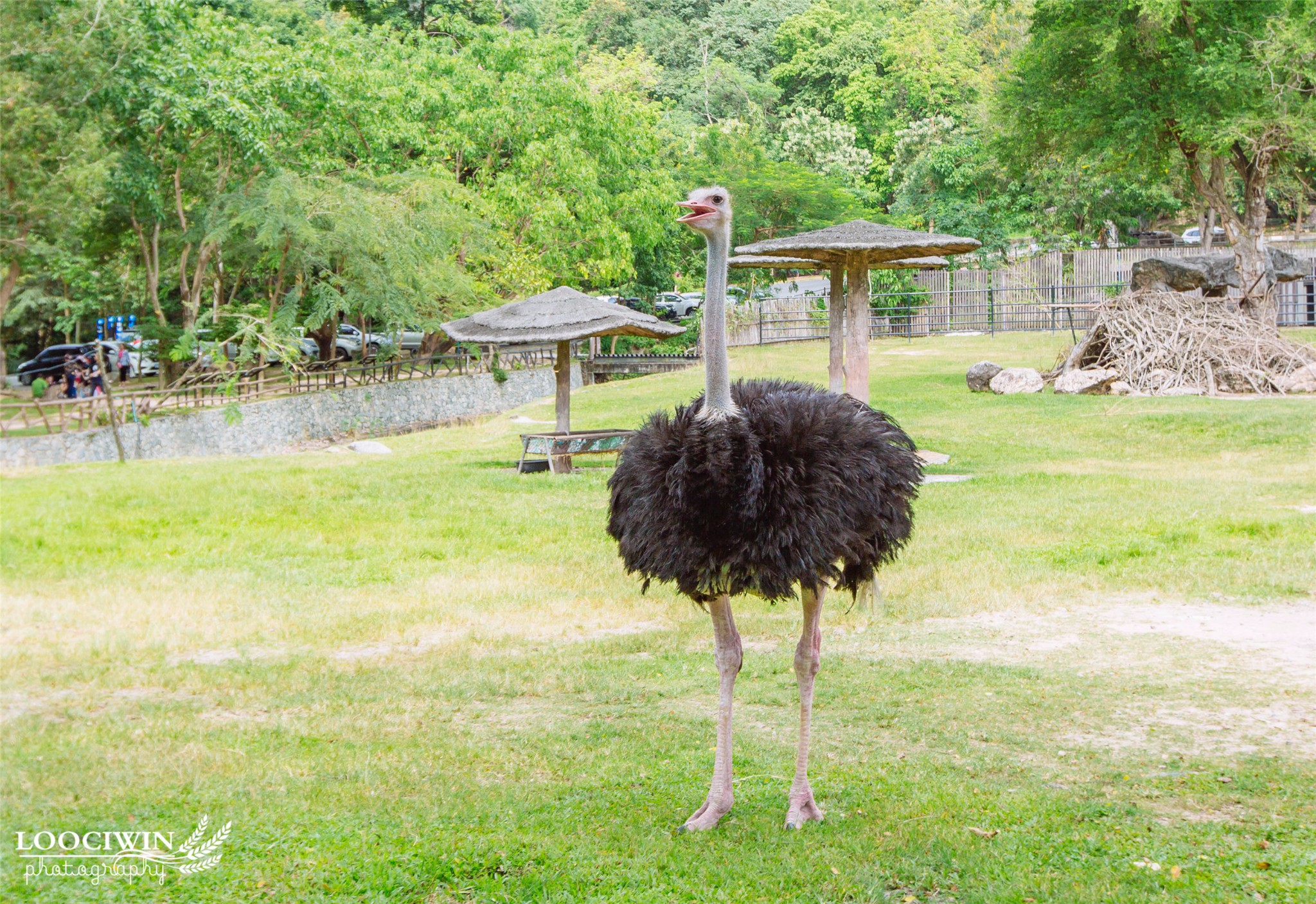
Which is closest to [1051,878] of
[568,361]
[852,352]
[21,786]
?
[21,786]

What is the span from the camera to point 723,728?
5.02 metres

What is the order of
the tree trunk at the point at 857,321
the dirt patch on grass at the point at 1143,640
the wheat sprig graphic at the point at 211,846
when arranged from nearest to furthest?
the wheat sprig graphic at the point at 211,846 < the dirt patch on grass at the point at 1143,640 < the tree trunk at the point at 857,321

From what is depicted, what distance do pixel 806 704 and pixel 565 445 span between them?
36.9ft

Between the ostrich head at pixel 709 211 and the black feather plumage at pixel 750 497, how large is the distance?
0.72 metres

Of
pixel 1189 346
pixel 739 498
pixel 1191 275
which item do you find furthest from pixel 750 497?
pixel 1191 275

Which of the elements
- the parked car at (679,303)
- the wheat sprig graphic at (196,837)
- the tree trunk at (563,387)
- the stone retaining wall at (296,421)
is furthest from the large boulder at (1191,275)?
the wheat sprig graphic at (196,837)

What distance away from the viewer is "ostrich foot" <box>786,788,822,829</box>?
502 cm

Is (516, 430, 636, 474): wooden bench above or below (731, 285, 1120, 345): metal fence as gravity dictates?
below

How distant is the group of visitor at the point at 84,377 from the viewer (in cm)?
2363

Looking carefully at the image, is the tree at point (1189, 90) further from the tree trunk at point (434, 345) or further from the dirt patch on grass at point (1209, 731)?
the dirt patch on grass at point (1209, 731)

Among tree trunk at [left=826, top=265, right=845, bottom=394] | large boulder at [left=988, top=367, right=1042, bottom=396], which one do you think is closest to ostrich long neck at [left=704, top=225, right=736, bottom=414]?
tree trunk at [left=826, top=265, right=845, bottom=394]

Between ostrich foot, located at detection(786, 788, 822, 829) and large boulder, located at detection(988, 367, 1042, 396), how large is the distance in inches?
765

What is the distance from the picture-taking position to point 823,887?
14.7ft

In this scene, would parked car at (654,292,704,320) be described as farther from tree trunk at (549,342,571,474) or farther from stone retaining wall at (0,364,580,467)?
tree trunk at (549,342,571,474)
